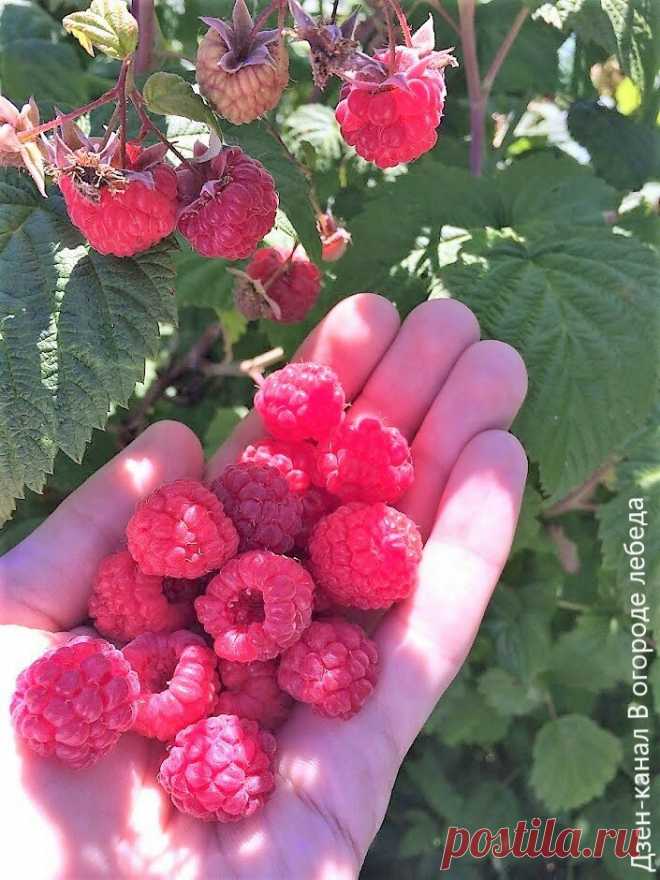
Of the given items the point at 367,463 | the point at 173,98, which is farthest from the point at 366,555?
the point at 173,98

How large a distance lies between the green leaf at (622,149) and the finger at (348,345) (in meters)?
0.62

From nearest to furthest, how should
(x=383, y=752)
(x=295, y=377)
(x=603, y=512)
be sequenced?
(x=383, y=752) < (x=295, y=377) < (x=603, y=512)

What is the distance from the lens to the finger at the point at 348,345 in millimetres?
1319

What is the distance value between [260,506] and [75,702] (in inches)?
13.6

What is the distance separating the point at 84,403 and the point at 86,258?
0.18 m

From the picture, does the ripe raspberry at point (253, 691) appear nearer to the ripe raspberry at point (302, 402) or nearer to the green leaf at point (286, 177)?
the ripe raspberry at point (302, 402)

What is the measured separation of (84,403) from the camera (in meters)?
1.01

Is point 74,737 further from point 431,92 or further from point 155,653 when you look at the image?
point 431,92

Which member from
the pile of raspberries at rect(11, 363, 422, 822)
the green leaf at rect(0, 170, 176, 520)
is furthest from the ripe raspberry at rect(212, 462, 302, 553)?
the green leaf at rect(0, 170, 176, 520)

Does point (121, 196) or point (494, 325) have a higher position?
point (121, 196)

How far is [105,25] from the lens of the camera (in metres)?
0.76

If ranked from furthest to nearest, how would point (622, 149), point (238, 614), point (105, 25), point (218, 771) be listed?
1. point (622, 149)
2. point (238, 614)
3. point (218, 771)
4. point (105, 25)

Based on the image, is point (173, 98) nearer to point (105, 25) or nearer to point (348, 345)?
point (105, 25)

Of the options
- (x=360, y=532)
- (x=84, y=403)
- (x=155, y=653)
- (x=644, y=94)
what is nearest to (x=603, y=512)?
(x=360, y=532)
